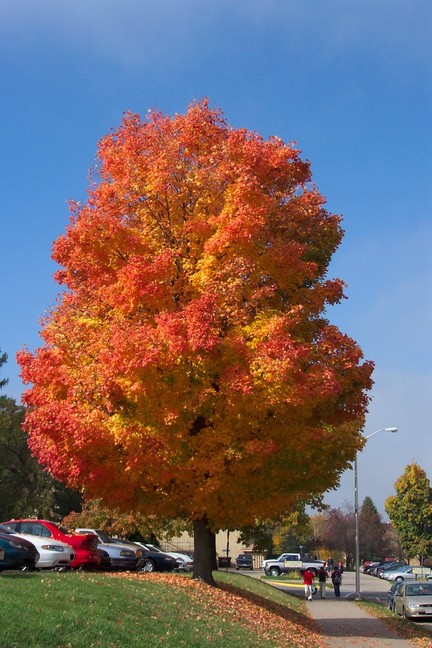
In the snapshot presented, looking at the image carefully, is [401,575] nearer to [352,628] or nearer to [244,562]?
[244,562]

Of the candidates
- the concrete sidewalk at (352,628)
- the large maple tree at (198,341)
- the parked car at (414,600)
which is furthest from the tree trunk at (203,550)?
the parked car at (414,600)

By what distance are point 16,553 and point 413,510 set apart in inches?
3020

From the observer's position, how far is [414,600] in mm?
29594

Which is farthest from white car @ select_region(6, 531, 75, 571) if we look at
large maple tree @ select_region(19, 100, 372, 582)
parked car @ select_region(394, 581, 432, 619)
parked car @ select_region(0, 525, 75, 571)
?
parked car @ select_region(394, 581, 432, 619)

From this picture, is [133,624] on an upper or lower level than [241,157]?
lower

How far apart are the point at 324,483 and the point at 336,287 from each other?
4.81 metres

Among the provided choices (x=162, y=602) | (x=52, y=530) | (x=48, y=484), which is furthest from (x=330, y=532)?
(x=162, y=602)

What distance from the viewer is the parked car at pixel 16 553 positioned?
17188 millimetres

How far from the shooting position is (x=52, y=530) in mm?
22594

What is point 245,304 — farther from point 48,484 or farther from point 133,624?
point 48,484

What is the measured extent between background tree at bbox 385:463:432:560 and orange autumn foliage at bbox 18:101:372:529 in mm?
73001

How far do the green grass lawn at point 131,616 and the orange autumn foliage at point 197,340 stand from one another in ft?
7.44

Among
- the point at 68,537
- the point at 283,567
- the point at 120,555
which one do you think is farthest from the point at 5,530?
the point at 283,567

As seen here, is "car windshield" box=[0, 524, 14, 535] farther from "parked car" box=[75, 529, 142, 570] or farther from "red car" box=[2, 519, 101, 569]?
"parked car" box=[75, 529, 142, 570]
